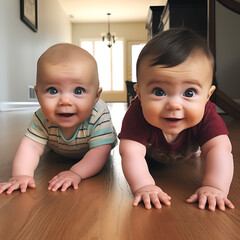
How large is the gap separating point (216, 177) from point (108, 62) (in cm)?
922

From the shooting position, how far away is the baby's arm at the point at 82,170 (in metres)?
0.72

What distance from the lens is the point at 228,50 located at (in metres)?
3.05

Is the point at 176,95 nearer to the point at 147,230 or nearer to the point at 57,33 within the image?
the point at 147,230

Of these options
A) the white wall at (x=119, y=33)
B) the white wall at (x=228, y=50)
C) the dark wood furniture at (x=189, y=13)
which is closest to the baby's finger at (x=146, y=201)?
the white wall at (x=228, y=50)

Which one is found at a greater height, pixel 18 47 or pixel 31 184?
pixel 18 47

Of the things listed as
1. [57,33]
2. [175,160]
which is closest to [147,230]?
[175,160]

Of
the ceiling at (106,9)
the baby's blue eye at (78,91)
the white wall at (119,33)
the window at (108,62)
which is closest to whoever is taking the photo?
the baby's blue eye at (78,91)

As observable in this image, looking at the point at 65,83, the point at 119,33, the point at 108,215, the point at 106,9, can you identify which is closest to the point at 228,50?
the point at 65,83

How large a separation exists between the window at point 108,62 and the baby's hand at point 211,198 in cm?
905

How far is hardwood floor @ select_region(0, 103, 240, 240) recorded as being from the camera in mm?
461

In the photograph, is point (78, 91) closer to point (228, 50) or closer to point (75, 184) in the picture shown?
point (75, 184)

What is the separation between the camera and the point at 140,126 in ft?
2.41

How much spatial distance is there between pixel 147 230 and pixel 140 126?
307 millimetres

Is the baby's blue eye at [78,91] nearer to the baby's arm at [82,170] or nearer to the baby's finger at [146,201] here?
the baby's arm at [82,170]
